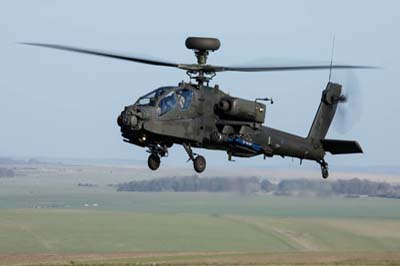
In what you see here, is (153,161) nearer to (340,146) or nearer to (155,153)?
(155,153)

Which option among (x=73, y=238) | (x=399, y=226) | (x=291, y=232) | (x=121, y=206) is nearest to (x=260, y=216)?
(x=291, y=232)

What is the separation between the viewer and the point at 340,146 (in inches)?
1769

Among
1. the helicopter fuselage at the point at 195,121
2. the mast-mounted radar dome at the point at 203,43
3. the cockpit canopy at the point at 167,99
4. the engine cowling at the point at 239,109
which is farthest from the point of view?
the engine cowling at the point at 239,109

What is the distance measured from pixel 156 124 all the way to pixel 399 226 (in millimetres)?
104462

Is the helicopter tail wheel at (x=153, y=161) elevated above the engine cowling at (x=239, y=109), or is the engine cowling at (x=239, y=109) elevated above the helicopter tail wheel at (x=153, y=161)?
the engine cowling at (x=239, y=109)

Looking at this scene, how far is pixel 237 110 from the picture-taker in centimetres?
3978

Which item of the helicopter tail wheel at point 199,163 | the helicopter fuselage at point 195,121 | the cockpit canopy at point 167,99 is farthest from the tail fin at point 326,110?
the cockpit canopy at point 167,99

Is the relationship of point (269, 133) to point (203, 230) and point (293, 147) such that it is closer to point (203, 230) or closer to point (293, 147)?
point (293, 147)

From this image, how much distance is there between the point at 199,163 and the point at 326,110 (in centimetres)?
973

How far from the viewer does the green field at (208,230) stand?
11131 centimetres

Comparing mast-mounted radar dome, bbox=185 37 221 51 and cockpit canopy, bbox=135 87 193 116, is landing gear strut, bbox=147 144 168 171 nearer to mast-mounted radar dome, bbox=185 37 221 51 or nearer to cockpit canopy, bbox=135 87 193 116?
cockpit canopy, bbox=135 87 193 116

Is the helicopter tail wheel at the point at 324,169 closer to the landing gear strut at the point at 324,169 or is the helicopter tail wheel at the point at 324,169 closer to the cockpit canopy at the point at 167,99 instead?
the landing gear strut at the point at 324,169

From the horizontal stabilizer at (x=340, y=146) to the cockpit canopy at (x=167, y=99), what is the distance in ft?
26.5

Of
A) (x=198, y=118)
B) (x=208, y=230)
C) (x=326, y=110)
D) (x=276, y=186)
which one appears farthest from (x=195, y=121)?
(x=208, y=230)
